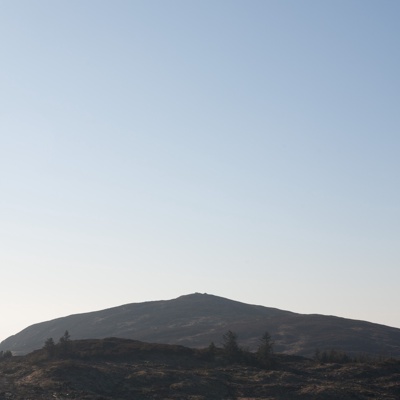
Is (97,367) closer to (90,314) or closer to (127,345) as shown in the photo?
(127,345)

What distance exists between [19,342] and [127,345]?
366ft

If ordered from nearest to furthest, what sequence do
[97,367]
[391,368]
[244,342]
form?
[97,367]
[391,368]
[244,342]

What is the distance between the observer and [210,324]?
427ft

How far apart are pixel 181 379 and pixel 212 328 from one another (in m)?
82.1

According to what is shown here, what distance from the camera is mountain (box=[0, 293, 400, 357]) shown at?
100431mm

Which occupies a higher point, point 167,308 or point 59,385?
point 167,308

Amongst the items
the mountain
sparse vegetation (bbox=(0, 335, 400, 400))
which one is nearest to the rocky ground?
sparse vegetation (bbox=(0, 335, 400, 400))

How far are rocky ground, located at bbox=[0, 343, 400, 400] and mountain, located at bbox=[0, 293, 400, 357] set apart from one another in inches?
1355

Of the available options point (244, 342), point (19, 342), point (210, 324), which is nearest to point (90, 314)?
point (19, 342)

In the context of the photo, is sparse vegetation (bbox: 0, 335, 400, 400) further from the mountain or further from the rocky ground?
the mountain

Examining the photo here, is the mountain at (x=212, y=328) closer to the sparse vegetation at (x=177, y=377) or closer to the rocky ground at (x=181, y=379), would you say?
the sparse vegetation at (x=177, y=377)

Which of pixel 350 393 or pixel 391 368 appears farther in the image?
pixel 391 368

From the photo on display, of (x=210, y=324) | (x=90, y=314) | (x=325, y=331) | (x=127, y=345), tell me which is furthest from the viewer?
(x=90, y=314)

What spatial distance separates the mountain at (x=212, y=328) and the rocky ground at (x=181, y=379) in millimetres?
34426
